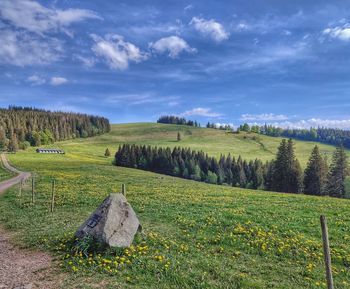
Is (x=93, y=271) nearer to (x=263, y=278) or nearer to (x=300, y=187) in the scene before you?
(x=263, y=278)

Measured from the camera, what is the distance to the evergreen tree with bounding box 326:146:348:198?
7638 cm

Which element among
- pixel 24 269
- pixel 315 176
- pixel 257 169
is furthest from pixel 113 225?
pixel 257 169

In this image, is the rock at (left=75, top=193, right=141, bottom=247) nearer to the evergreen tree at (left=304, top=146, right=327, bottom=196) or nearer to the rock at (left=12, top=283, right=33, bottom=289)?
the rock at (left=12, top=283, right=33, bottom=289)

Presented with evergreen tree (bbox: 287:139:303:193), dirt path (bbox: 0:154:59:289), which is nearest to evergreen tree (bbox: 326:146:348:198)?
evergreen tree (bbox: 287:139:303:193)

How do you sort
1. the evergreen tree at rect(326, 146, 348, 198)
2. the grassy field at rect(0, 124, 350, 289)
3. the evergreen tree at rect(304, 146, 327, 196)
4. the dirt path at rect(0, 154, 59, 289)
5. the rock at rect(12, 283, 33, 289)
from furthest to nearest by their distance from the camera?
1. the evergreen tree at rect(304, 146, 327, 196)
2. the evergreen tree at rect(326, 146, 348, 198)
3. the grassy field at rect(0, 124, 350, 289)
4. the dirt path at rect(0, 154, 59, 289)
5. the rock at rect(12, 283, 33, 289)

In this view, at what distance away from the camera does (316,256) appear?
507 inches

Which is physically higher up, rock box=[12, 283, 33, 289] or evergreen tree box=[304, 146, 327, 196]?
rock box=[12, 283, 33, 289]

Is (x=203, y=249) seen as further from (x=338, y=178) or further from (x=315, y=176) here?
(x=338, y=178)

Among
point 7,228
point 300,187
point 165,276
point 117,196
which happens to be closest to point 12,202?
point 7,228

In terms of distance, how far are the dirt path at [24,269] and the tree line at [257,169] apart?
72.4 m

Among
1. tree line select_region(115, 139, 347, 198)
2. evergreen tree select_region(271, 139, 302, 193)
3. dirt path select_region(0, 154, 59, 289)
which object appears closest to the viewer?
dirt path select_region(0, 154, 59, 289)

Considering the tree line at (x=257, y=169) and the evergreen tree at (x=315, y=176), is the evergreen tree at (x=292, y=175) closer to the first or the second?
the tree line at (x=257, y=169)

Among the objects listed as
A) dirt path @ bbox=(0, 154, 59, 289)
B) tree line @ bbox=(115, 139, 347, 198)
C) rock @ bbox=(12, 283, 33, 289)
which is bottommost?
tree line @ bbox=(115, 139, 347, 198)

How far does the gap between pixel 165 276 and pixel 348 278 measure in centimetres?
694
